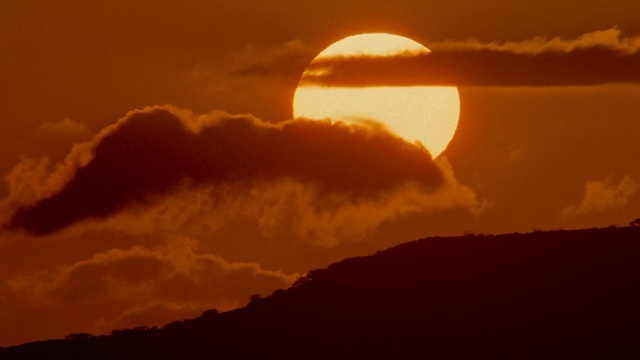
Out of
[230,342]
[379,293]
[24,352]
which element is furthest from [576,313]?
[24,352]

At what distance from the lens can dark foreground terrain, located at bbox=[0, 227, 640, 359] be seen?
119188 mm

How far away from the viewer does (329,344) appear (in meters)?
123

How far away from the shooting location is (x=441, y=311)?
13138cm

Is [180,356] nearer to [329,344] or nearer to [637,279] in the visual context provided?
[329,344]

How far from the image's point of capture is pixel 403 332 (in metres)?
127

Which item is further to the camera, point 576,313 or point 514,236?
point 514,236

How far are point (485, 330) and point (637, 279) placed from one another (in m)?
22.5

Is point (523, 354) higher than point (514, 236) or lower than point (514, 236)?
lower

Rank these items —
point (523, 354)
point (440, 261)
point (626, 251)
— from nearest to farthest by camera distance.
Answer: point (523, 354) → point (626, 251) → point (440, 261)

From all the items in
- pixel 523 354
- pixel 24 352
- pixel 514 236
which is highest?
pixel 514 236

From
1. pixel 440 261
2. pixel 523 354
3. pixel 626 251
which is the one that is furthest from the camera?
pixel 440 261

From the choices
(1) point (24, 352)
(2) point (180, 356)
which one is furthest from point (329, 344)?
(1) point (24, 352)

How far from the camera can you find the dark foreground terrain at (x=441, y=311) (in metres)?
119

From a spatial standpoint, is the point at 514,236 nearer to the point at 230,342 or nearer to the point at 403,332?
the point at 403,332
